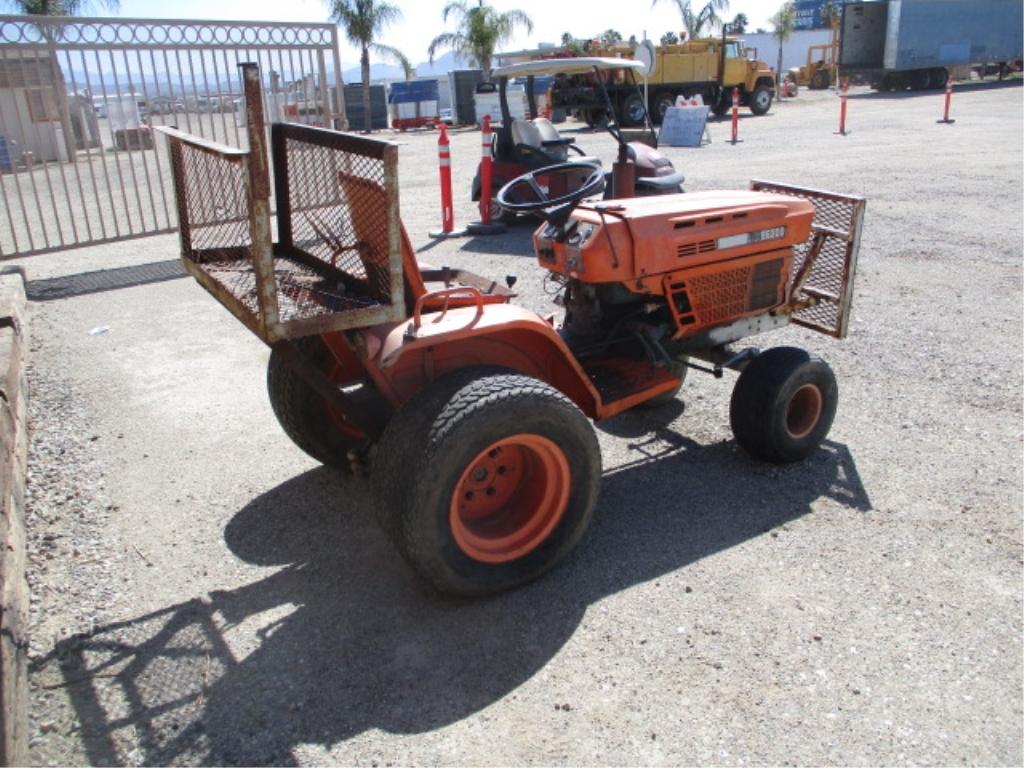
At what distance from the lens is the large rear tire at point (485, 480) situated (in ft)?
9.20

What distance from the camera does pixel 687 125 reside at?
17.2 m

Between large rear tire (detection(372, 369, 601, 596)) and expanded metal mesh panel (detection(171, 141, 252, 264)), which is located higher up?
expanded metal mesh panel (detection(171, 141, 252, 264))

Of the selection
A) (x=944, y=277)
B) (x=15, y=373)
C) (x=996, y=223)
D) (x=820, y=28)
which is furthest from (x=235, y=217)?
(x=820, y=28)

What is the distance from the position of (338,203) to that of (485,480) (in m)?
1.18

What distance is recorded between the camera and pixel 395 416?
2932 millimetres

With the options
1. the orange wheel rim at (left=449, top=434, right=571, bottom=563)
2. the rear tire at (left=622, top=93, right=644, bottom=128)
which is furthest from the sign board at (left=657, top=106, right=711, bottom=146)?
the orange wheel rim at (left=449, top=434, right=571, bottom=563)

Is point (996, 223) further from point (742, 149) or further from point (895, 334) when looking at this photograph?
point (742, 149)

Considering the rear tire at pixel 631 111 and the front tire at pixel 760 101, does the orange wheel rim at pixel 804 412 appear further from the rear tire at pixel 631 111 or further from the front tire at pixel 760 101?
the front tire at pixel 760 101

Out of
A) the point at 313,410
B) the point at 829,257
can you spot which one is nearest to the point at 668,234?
the point at 829,257

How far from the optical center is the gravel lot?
8.25ft

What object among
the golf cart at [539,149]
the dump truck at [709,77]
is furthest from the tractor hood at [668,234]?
the dump truck at [709,77]

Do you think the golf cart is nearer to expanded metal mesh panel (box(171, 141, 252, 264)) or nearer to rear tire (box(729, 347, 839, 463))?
rear tire (box(729, 347, 839, 463))

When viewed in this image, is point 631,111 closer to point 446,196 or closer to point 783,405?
point 446,196

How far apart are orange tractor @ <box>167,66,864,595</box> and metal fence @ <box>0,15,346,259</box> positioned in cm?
553
